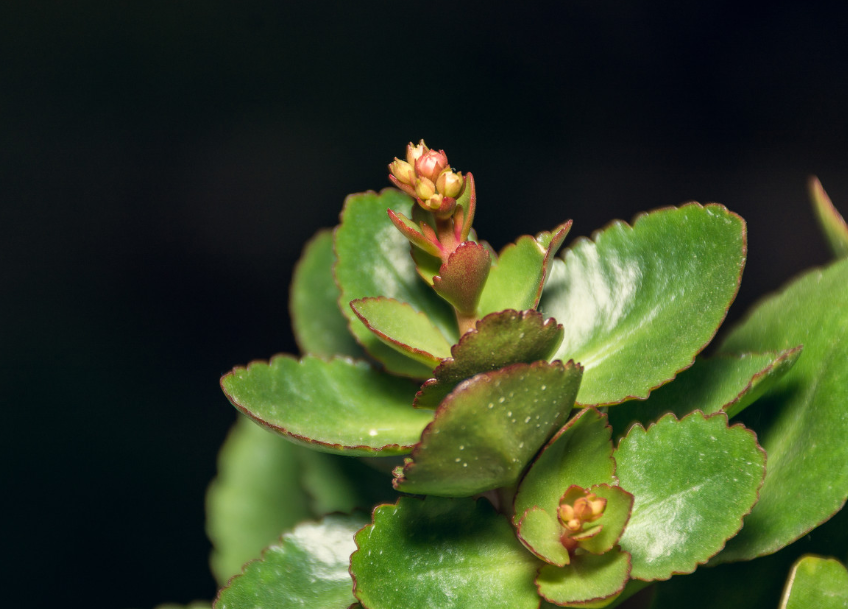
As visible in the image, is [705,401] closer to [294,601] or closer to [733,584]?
[733,584]

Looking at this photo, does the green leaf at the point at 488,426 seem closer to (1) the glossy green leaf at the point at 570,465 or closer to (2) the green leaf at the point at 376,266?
(1) the glossy green leaf at the point at 570,465

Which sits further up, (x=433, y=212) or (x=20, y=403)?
(x=433, y=212)

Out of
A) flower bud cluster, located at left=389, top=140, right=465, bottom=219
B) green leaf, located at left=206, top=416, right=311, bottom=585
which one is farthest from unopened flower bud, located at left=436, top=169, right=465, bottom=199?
green leaf, located at left=206, top=416, right=311, bottom=585

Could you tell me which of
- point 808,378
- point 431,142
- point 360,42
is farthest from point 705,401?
point 360,42

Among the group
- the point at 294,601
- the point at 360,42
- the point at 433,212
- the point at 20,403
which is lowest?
the point at 20,403

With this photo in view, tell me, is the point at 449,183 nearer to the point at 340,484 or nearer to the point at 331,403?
the point at 331,403

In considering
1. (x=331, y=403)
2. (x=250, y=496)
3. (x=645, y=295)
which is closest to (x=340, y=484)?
(x=250, y=496)

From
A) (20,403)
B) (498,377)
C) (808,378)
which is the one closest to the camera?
(498,377)
